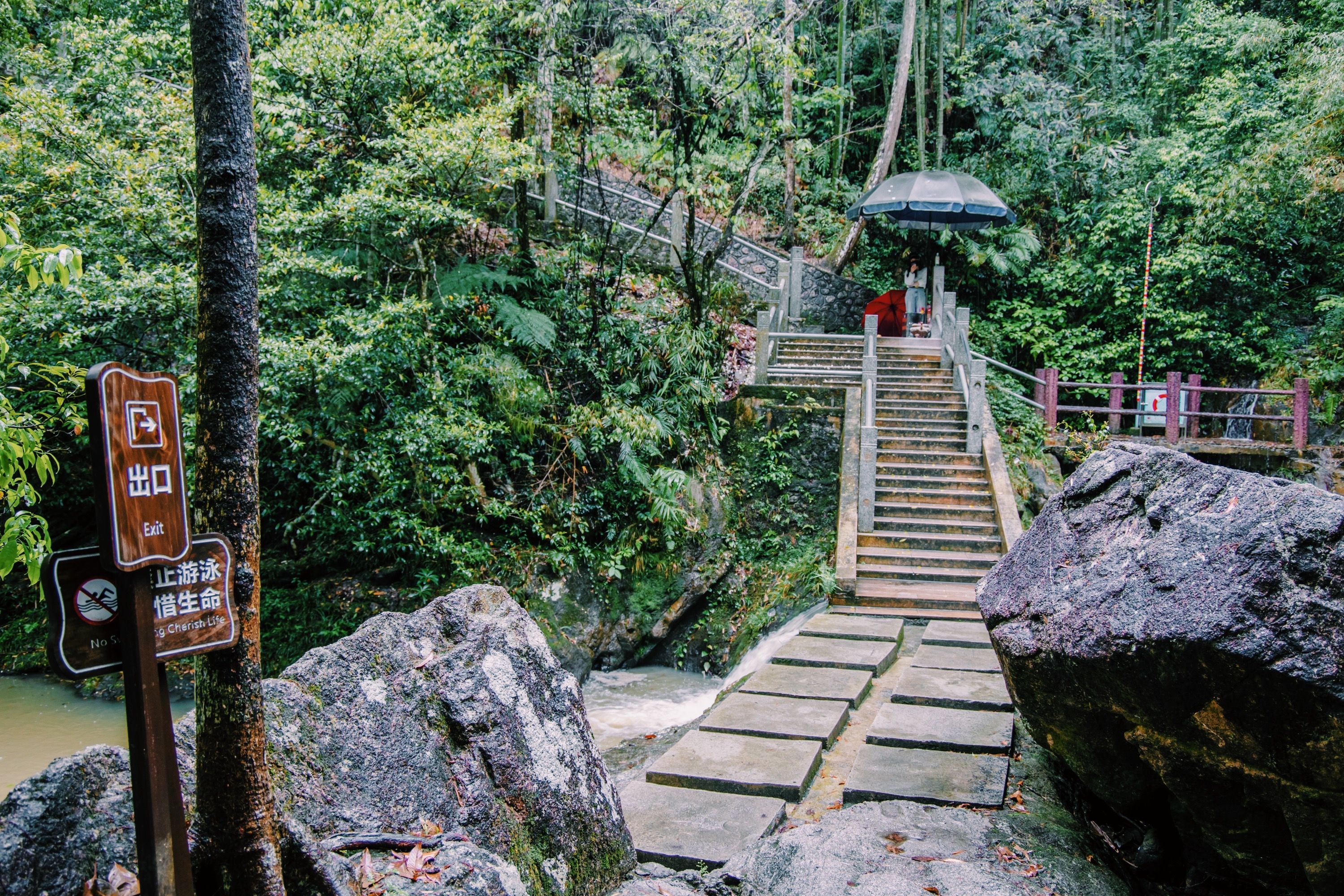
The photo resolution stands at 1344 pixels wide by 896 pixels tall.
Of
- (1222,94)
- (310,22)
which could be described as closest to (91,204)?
(310,22)

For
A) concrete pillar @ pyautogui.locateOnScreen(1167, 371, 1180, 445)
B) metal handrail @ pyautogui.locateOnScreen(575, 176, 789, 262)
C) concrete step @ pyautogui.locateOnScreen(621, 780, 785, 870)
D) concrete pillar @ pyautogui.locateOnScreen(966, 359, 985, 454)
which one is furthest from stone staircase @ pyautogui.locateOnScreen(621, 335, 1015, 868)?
metal handrail @ pyautogui.locateOnScreen(575, 176, 789, 262)

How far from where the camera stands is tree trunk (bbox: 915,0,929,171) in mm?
17703

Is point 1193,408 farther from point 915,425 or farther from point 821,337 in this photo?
point 821,337

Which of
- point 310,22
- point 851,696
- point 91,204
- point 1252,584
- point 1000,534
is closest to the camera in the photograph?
point 1252,584

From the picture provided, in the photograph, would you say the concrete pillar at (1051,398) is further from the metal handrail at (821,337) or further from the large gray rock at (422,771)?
the large gray rock at (422,771)

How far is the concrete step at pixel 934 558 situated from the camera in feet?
29.6

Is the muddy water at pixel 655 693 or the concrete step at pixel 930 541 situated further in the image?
the concrete step at pixel 930 541

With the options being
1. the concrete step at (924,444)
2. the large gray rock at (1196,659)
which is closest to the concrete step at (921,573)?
the concrete step at (924,444)

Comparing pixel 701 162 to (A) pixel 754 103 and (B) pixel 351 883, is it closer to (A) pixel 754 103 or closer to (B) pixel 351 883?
(A) pixel 754 103

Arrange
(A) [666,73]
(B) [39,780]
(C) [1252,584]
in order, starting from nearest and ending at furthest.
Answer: (B) [39,780], (C) [1252,584], (A) [666,73]

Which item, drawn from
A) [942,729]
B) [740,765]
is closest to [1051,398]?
[942,729]

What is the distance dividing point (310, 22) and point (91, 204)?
2696mm

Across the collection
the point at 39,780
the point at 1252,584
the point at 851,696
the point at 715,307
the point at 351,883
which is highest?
the point at 715,307

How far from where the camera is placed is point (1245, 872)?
333 cm
